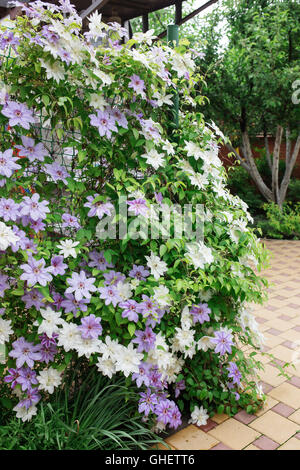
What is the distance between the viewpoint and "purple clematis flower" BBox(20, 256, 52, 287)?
5.07ft

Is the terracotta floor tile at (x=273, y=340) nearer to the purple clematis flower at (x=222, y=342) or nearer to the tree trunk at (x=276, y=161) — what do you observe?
the purple clematis flower at (x=222, y=342)

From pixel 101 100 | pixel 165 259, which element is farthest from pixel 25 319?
pixel 101 100

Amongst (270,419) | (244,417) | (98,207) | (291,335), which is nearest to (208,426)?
(244,417)

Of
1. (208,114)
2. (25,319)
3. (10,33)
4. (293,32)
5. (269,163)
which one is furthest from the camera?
(269,163)

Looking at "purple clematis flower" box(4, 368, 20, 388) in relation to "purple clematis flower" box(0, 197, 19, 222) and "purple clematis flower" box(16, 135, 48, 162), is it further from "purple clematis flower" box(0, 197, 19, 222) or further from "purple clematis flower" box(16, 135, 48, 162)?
"purple clematis flower" box(16, 135, 48, 162)

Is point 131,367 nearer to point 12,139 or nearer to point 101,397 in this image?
point 101,397

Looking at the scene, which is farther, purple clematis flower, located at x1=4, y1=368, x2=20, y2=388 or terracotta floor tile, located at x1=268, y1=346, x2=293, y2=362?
terracotta floor tile, located at x1=268, y1=346, x2=293, y2=362

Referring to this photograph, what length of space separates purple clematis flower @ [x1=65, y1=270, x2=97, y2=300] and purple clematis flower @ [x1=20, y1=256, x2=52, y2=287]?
100mm

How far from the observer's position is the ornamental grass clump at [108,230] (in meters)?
1.64

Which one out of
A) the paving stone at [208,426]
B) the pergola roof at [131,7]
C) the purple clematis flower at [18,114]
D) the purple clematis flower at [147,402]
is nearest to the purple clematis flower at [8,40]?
the purple clematis flower at [18,114]

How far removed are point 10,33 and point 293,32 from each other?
5056mm

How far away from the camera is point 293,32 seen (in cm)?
563

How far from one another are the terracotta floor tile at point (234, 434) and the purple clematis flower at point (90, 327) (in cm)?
79

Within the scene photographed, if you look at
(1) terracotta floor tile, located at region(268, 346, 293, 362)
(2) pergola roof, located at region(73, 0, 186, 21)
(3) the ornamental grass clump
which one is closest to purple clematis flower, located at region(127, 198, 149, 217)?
(3) the ornamental grass clump
